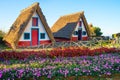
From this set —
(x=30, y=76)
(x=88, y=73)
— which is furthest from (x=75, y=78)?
(x=30, y=76)

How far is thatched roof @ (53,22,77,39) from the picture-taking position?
1391 inches

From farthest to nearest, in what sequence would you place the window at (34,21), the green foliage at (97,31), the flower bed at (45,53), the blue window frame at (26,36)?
1. the green foliage at (97,31)
2. the window at (34,21)
3. the blue window frame at (26,36)
4. the flower bed at (45,53)

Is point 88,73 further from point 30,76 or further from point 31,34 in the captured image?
point 31,34

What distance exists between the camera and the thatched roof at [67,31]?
35344mm

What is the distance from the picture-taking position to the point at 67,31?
36.4m

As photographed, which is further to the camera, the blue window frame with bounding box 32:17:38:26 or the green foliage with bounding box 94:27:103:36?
the green foliage with bounding box 94:27:103:36

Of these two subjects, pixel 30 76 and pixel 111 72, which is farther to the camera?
pixel 111 72

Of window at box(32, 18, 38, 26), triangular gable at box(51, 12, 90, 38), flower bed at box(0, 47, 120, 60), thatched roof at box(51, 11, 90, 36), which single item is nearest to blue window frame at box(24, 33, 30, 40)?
window at box(32, 18, 38, 26)

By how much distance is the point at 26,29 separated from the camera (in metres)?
28.0

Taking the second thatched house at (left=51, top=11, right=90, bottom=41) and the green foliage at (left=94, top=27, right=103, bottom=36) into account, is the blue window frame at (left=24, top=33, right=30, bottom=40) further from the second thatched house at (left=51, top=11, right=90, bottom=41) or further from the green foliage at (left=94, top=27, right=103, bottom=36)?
the green foliage at (left=94, top=27, right=103, bottom=36)

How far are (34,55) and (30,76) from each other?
5839mm

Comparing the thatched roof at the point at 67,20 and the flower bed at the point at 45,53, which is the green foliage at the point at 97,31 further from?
the flower bed at the point at 45,53

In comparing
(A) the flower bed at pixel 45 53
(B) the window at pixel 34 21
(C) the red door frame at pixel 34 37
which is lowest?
(A) the flower bed at pixel 45 53

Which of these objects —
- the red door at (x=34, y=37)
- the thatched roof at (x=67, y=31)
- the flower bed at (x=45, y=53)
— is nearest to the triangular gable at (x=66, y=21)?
the thatched roof at (x=67, y=31)
